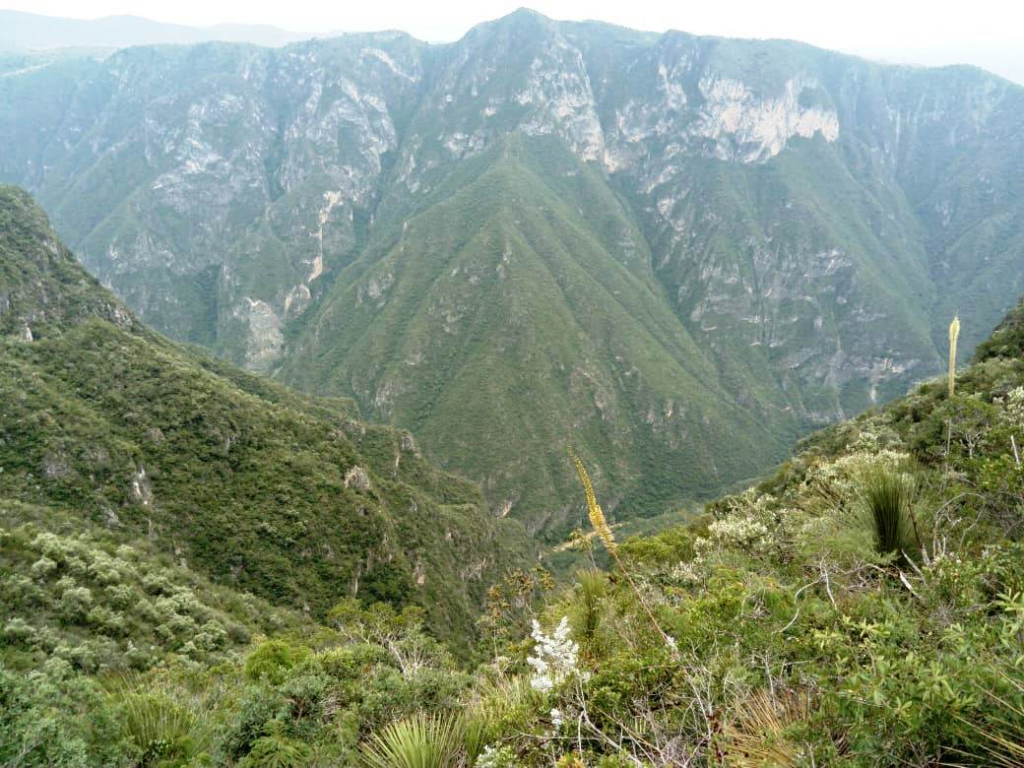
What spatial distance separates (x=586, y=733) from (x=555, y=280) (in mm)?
157361

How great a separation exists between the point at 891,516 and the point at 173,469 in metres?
42.0

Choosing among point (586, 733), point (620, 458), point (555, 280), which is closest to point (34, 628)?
point (586, 733)

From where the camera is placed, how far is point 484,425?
122m

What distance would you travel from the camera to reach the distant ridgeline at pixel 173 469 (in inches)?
1240

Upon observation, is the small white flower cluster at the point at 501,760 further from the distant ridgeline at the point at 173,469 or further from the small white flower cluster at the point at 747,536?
the distant ridgeline at the point at 173,469

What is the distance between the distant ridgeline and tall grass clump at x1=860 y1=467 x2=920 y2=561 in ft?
90.4

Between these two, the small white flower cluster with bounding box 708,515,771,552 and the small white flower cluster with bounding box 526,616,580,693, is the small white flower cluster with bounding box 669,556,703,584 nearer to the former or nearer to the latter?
the small white flower cluster with bounding box 708,515,771,552

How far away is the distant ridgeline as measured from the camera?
31500 millimetres

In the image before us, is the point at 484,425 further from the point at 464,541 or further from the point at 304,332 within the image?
the point at 304,332

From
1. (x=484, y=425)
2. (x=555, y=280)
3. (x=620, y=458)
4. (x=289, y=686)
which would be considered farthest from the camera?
(x=555, y=280)

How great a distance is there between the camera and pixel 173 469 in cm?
3734

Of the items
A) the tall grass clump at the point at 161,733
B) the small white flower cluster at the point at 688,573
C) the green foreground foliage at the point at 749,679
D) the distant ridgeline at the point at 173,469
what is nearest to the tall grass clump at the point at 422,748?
the green foreground foliage at the point at 749,679

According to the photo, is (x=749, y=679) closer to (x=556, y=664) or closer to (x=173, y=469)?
(x=556, y=664)

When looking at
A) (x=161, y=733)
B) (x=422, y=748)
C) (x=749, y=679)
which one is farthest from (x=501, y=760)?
(x=161, y=733)
